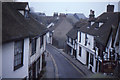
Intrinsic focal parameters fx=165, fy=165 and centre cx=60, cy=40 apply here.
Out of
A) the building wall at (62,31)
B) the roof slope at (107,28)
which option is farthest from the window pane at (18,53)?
the building wall at (62,31)

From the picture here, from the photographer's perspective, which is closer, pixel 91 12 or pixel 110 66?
pixel 110 66

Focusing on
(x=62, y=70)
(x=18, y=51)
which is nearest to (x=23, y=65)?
(x=18, y=51)

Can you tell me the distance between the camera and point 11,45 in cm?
933

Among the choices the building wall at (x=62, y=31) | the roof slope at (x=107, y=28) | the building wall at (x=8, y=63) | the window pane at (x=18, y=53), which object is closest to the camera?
the building wall at (x=8, y=63)

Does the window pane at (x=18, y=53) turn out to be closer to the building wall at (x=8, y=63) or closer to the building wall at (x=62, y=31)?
the building wall at (x=8, y=63)

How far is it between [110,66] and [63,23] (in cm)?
3787

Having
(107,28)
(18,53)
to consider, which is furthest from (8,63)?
(107,28)

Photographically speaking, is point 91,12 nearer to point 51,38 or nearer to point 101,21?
point 101,21

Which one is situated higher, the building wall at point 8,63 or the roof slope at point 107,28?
the roof slope at point 107,28

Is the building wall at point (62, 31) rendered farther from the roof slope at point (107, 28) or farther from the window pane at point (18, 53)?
the window pane at point (18, 53)

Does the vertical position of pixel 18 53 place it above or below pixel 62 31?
below

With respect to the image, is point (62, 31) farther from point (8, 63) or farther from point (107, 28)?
point (8, 63)

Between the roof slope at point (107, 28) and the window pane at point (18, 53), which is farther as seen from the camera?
the roof slope at point (107, 28)

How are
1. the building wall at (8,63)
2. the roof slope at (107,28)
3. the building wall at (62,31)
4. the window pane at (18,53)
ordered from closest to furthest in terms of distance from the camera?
the building wall at (8,63)
the window pane at (18,53)
the roof slope at (107,28)
the building wall at (62,31)
